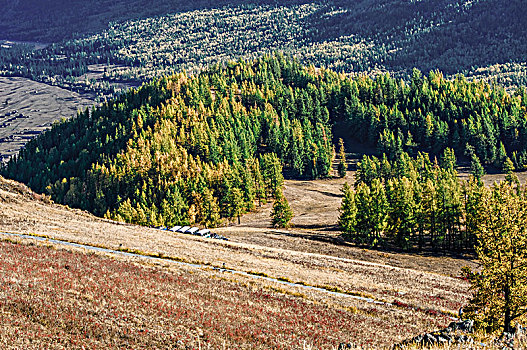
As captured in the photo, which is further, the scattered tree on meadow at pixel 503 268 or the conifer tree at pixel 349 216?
the conifer tree at pixel 349 216

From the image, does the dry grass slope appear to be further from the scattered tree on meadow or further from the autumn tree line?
the autumn tree line

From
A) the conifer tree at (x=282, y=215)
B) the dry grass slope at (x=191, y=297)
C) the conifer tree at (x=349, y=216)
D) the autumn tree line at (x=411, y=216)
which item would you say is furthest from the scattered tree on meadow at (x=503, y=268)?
the conifer tree at (x=282, y=215)

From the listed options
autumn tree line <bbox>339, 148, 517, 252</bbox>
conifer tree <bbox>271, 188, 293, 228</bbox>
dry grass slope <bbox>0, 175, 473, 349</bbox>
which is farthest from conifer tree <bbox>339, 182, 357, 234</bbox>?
dry grass slope <bbox>0, 175, 473, 349</bbox>

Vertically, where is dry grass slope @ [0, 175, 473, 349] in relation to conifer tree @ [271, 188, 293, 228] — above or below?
above

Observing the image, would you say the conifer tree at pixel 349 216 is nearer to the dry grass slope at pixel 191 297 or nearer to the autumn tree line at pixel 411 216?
the autumn tree line at pixel 411 216

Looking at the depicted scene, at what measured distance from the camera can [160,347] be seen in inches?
995

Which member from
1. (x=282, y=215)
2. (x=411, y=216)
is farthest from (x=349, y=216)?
(x=282, y=215)

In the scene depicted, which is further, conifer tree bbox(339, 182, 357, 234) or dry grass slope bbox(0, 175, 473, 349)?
conifer tree bbox(339, 182, 357, 234)

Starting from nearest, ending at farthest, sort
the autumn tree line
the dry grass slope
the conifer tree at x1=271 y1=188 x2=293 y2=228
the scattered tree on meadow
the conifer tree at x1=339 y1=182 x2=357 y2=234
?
1. the dry grass slope
2. the scattered tree on meadow
3. the autumn tree line
4. the conifer tree at x1=339 y1=182 x2=357 y2=234
5. the conifer tree at x1=271 y1=188 x2=293 y2=228

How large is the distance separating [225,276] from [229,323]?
15.3 meters

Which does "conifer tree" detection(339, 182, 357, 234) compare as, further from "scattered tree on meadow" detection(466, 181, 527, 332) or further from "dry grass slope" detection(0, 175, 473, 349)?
"scattered tree on meadow" detection(466, 181, 527, 332)

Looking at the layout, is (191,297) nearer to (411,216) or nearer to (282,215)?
(411,216)

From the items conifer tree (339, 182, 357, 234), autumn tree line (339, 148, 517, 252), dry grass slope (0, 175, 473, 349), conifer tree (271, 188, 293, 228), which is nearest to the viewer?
dry grass slope (0, 175, 473, 349)

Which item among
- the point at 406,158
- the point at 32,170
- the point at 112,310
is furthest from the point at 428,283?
the point at 32,170
